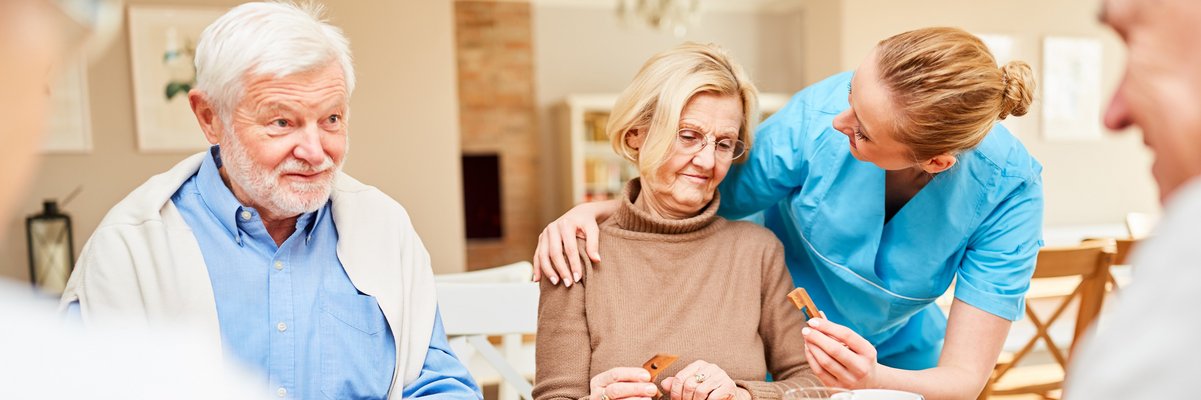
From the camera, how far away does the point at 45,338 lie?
21.5 inches

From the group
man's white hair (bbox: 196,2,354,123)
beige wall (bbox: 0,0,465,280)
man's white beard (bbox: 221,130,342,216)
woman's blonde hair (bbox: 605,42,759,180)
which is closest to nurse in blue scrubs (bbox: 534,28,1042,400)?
woman's blonde hair (bbox: 605,42,759,180)

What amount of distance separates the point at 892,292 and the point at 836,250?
13cm

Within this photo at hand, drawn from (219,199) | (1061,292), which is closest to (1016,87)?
(219,199)

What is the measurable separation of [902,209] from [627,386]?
0.65m

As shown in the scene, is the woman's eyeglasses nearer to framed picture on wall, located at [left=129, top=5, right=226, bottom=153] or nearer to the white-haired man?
the white-haired man

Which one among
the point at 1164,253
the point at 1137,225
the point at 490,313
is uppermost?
the point at 1164,253

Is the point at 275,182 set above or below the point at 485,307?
above

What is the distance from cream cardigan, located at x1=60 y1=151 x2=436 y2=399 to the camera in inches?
48.6

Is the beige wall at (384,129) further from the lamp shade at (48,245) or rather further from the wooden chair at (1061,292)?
the wooden chair at (1061,292)

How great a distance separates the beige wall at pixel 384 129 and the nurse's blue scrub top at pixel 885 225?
295cm

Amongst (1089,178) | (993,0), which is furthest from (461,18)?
(1089,178)

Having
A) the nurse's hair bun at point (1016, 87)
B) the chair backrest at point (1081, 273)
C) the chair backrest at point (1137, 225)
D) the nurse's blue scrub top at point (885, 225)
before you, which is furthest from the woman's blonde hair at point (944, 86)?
the chair backrest at point (1137, 225)

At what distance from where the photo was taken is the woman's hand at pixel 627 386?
51.4 inches

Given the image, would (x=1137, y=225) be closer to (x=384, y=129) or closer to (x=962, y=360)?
(x=962, y=360)
